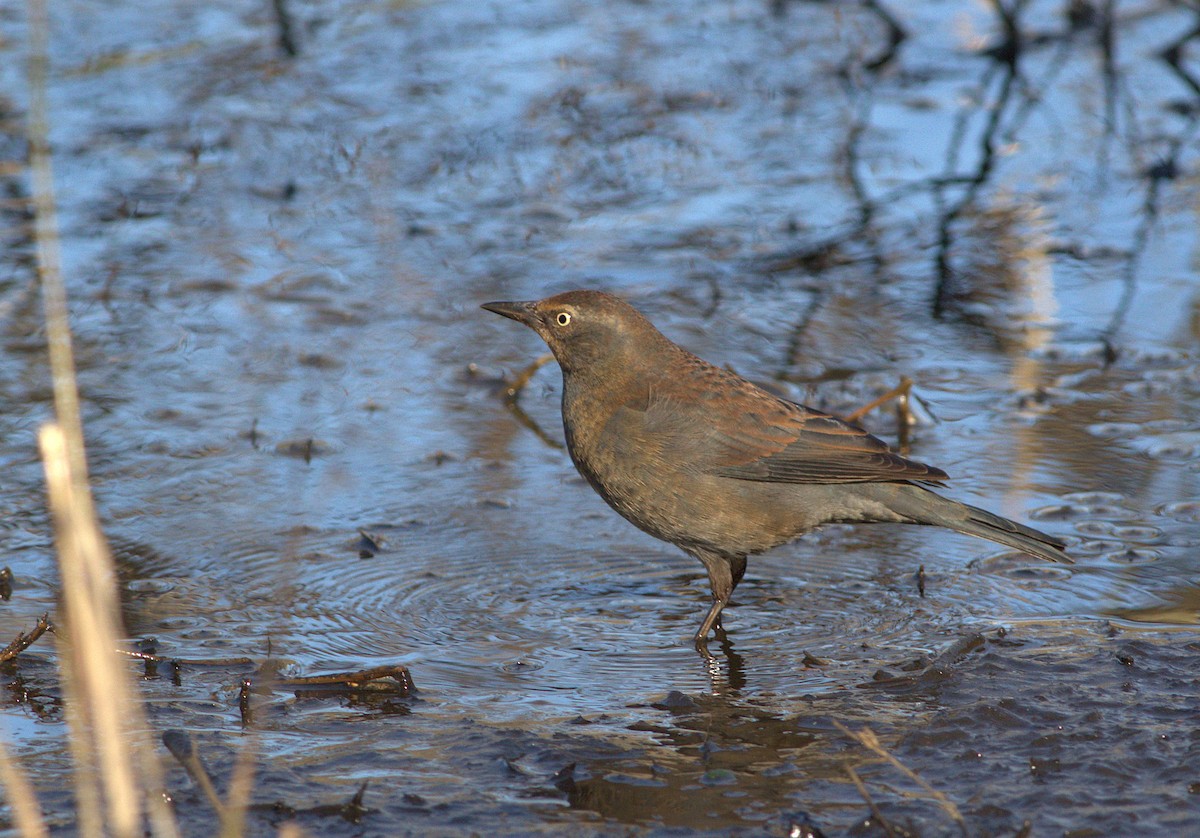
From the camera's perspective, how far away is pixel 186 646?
530 cm

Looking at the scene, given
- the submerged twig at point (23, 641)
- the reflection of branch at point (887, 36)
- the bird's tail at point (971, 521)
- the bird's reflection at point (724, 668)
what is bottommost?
the bird's reflection at point (724, 668)

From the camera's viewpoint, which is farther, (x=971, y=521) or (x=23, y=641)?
(x=971, y=521)

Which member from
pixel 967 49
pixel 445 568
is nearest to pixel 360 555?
pixel 445 568

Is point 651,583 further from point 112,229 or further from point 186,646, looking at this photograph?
point 112,229

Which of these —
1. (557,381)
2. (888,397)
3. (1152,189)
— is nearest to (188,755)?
(888,397)

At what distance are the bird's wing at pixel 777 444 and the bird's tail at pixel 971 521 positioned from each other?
0.54 ft

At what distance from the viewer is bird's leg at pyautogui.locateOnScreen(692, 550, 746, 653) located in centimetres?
565

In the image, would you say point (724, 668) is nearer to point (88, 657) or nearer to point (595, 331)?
point (595, 331)

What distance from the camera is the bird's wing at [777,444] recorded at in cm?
577

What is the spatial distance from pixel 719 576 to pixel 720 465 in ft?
1.40

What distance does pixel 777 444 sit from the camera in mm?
5883

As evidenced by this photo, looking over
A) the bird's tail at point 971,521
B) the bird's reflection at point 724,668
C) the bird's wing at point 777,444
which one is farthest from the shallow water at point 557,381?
the bird's wing at point 777,444

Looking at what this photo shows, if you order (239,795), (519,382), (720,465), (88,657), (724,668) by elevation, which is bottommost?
(724,668)

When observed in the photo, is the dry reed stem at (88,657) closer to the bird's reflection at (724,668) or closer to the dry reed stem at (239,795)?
the dry reed stem at (239,795)
